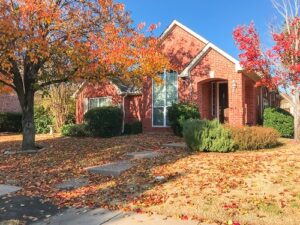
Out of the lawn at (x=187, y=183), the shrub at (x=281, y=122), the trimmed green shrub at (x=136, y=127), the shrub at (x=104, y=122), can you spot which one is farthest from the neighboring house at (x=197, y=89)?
the lawn at (x=187, y=183)

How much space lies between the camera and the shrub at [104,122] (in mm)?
20031

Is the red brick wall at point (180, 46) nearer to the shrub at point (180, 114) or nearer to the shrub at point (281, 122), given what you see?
the shrub at point (180, 114)

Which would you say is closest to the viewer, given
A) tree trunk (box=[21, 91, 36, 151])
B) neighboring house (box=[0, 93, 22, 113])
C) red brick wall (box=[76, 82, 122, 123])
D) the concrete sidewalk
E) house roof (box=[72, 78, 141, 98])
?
the concrete sidewalk

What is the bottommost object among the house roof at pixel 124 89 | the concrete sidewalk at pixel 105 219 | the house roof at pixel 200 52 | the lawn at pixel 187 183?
the concrete sidewalk at pixel 105 219

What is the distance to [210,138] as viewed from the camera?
42.0 ft

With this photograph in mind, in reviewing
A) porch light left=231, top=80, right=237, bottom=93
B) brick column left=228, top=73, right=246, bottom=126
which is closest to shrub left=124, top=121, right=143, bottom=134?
brick column left=228, top=73, right=246, bottom=126

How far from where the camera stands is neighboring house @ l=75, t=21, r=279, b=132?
18406 millimetres

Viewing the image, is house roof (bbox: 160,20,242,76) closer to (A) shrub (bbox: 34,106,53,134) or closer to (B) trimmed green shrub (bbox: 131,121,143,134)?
(B) trimmed green shrub (bbox: 131,121,143,134)

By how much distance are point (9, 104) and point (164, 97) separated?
58.3 ft

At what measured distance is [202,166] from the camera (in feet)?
34.4

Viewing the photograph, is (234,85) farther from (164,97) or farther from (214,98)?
(164,97)

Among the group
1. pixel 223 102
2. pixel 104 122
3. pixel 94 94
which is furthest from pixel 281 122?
pixel 94 94

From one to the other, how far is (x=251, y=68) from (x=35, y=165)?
9.20 metres

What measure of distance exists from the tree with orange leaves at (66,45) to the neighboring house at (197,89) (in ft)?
13.9
